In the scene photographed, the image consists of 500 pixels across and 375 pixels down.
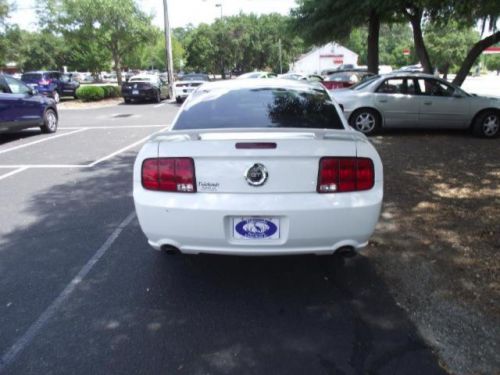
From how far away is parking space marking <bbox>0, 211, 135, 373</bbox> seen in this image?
281cm

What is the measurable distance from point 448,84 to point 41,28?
28.2 metres

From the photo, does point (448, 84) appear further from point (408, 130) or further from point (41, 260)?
point (41, 260)

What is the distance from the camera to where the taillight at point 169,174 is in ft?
10.4

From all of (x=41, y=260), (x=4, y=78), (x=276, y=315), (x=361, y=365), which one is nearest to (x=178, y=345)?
(x=276, y=315)

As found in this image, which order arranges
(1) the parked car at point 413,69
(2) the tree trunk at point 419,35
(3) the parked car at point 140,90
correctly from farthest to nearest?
(3) the parked car at point 140,90
(1) the parked car at point 413,69
(2) the tree trunk at point 419,35

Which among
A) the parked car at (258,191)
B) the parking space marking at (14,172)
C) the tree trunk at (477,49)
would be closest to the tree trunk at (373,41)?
the tree trunk at (477,49)

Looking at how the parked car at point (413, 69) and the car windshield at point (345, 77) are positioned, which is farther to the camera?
the parked car at point (413, 69)

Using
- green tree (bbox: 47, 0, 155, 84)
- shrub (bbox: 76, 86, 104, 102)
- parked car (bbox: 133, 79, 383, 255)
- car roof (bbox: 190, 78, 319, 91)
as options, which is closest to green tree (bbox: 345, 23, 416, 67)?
green tree (bbox: 47, 0, 155, 84)

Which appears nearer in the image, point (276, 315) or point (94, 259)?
point (276, 315)

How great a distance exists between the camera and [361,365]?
268 centimetres

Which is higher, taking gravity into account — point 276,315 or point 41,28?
point 41,28

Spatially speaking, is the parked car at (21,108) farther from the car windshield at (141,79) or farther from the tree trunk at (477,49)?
the tree trunk at (477,49)

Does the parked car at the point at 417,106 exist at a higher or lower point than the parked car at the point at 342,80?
lower

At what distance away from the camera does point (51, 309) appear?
130 inches
